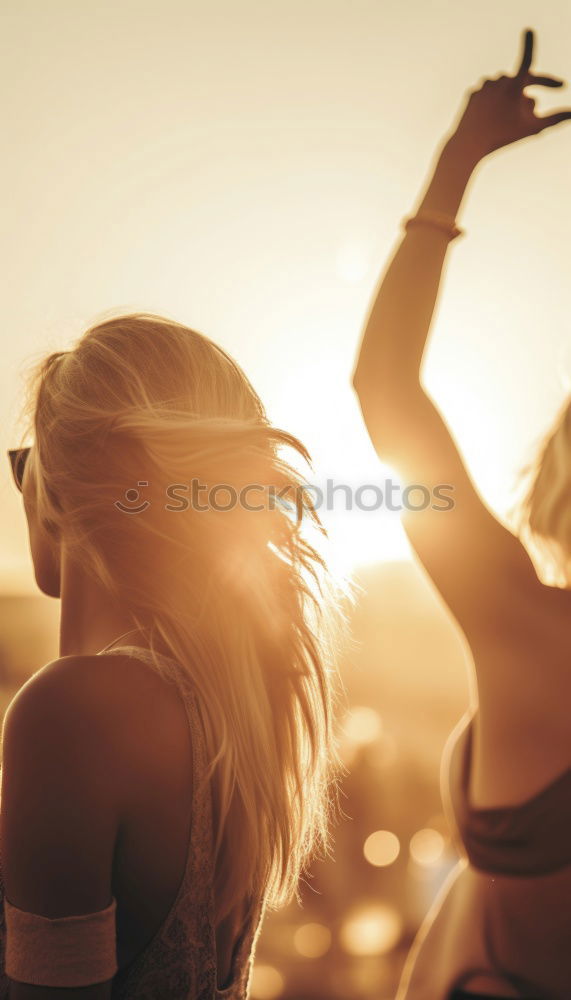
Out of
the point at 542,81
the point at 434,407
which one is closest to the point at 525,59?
the point at 542,81


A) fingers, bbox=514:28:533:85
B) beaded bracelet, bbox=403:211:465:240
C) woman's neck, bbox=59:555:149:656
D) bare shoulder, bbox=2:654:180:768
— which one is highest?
fingers, bbox=514:28:533:85

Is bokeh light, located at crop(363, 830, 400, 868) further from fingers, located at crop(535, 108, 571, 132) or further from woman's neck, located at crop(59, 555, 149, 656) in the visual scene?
fingers, located at crop(535, 108, 571, 132)

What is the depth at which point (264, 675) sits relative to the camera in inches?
83.7

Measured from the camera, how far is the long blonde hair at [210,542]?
198 centimetres

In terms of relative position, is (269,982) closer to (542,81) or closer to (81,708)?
(81,708)

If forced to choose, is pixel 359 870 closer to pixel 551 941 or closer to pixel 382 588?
pixel 382 588

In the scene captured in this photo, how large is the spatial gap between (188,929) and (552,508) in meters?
1.22

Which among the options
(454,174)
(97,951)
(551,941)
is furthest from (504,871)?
(454,174)

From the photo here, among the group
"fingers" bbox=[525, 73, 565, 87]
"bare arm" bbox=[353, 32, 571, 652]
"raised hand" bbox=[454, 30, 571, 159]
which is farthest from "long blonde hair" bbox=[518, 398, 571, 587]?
"fingers" bbox=[525, 73, 565, 87]

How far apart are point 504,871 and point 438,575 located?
0.47 meters

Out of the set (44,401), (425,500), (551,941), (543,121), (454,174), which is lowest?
(551,941)

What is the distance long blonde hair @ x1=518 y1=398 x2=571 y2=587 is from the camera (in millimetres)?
1394

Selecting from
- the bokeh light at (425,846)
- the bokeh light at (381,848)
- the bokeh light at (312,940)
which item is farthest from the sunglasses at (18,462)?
the bokeh light at (381,848)

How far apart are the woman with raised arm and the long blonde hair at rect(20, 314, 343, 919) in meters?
0.65
